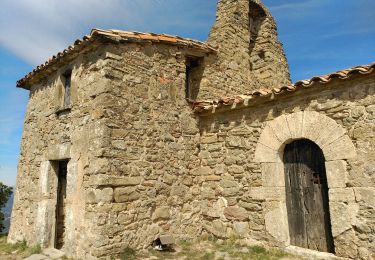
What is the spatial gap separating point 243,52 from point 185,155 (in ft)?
12.1

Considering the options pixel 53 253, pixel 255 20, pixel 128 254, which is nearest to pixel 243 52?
pixel 255 20

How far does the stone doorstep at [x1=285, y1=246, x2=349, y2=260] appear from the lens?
447 centimetres

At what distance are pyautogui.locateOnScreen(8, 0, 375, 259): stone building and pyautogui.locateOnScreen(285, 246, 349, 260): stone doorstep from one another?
0.12m

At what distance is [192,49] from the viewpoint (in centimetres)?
695

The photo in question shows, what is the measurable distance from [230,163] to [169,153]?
124cm

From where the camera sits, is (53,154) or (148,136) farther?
(53,154)

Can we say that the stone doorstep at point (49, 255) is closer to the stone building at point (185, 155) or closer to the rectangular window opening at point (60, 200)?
the stone building at point (185, 155)

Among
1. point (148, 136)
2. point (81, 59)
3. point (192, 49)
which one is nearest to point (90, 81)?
point (81, 59)

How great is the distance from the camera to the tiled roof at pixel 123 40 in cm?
548

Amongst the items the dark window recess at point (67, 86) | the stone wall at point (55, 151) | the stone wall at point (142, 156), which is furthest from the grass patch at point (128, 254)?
the dark window recess at point (67, 86)

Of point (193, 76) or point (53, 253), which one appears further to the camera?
point (193, 76)

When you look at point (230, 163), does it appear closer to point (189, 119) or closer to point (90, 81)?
point (189, 119)

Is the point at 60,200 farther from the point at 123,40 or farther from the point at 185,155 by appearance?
the point at 123,40

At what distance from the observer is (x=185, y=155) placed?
251 inches
